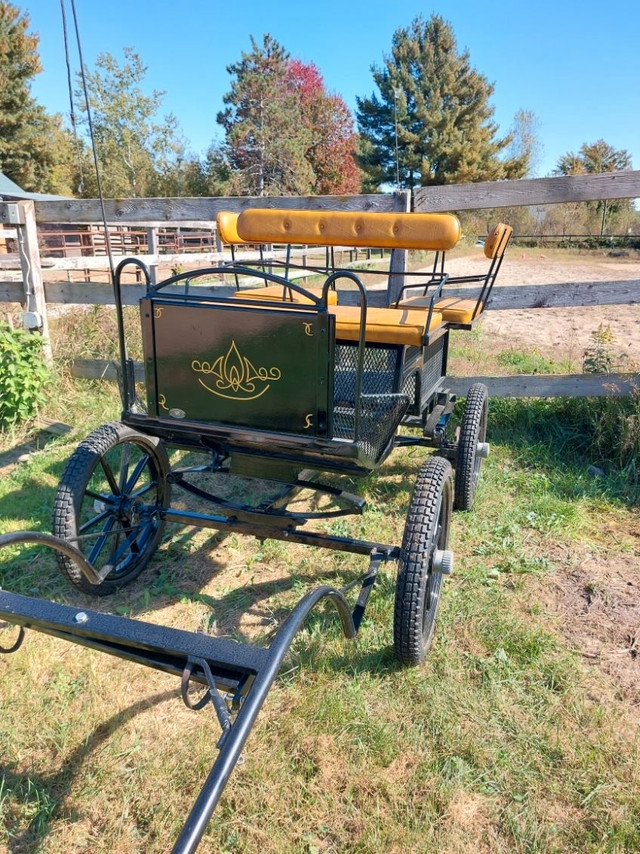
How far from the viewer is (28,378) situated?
4.66m

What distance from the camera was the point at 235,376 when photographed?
2.28 meters

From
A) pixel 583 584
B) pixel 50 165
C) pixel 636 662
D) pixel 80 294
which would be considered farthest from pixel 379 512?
pixel 50 165

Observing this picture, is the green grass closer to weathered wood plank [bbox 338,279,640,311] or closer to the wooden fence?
the wooden fence

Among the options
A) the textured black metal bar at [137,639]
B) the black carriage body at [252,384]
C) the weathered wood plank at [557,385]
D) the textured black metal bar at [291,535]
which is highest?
the black carriage body at [252,384]

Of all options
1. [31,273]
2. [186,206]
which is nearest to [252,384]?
[186,206]

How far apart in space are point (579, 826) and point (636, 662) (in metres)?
0.92

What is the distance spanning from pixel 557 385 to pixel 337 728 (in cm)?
339

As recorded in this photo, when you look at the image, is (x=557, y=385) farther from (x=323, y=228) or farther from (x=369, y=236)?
(x=323, y=228)

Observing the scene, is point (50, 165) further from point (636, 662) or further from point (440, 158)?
point (636, 662)

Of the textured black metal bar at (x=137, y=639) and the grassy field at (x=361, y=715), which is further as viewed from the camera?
the grassy field at (x=361, y=715)

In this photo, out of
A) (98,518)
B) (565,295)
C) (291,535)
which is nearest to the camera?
(291,535)

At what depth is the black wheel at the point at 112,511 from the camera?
2.61m

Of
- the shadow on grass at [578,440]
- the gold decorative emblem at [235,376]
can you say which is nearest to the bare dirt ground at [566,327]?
the shadow on grass at [578,440]

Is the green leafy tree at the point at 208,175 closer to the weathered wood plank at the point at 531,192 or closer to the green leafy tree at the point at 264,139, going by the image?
the green leafy tree at the point at 264,139
